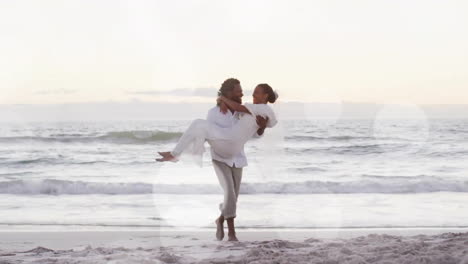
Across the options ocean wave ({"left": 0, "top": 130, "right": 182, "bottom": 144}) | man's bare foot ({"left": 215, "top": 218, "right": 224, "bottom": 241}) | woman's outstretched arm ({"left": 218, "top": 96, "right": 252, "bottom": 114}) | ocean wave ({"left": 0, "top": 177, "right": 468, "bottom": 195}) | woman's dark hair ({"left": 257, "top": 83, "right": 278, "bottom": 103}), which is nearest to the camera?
woman's outstretched arm ({"left": 218, "top": 96, "right": 252, "bottom": 114})

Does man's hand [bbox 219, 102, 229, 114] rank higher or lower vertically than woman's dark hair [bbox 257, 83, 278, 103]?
lower

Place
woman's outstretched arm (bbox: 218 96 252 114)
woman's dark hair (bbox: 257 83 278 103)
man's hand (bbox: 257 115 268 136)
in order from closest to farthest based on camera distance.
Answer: woman's outstretched arm (bbox: 218 96 252 114)
man's hand (bbox: 257 115 268 136)
woman's dark hair (bbox: 257 83 278 103)

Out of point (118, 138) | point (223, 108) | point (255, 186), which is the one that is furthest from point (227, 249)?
point (118, 138)

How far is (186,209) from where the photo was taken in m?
11.0

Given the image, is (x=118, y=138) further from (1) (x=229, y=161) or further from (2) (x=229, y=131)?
(2) (x=229, y=131)

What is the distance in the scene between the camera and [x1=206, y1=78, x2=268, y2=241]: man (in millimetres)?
6590

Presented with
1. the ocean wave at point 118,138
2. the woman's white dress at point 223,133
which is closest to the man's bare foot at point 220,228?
the woman's white dress at point 223,133

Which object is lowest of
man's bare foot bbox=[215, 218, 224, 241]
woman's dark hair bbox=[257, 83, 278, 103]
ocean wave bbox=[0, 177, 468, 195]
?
ocean wave bbox=[0, 177, 468, 195]

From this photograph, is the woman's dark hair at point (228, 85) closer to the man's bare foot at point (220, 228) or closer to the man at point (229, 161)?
the man at point (229, 161)

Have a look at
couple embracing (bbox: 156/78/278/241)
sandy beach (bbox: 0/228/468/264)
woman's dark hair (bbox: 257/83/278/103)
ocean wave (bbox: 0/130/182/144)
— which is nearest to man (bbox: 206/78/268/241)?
couple embracing (bbox: 156/78/278/241)

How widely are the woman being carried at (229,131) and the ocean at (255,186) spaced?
Result: 0.26 metres

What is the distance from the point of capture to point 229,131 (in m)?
6.54

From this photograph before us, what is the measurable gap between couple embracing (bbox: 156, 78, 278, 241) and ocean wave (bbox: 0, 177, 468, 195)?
7.07 meters

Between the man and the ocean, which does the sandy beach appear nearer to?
the man
